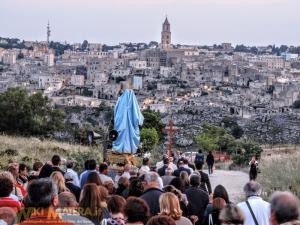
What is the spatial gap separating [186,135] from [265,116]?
3113 cm

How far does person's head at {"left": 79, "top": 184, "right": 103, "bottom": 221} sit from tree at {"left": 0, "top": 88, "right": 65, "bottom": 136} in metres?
18.8

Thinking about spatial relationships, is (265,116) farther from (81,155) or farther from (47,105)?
(81,155)

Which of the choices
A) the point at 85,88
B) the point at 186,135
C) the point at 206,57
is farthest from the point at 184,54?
the point at 186,135

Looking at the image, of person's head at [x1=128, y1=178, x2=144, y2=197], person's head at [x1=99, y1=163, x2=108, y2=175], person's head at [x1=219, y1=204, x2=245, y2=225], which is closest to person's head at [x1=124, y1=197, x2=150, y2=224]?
person's head at [x1=219, y1=204, x2=245, y2=225]

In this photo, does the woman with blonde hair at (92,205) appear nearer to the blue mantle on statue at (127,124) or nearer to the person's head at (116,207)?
the person's head at (116,207)

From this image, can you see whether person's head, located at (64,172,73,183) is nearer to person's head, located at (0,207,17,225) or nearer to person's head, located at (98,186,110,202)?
person's head, located at (98,186,110,202)

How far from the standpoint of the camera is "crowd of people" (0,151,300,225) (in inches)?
169

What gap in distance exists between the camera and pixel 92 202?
5645 millimetres

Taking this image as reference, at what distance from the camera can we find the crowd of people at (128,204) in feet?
14.0

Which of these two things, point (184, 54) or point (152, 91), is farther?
point (184, 54)

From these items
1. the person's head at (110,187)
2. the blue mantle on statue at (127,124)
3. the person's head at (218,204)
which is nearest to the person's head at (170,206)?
the person's head at (218,204)

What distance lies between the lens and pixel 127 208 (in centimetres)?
466

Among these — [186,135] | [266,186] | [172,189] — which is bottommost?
[186,135]

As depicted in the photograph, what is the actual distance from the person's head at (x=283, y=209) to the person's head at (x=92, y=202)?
6.53 ft
